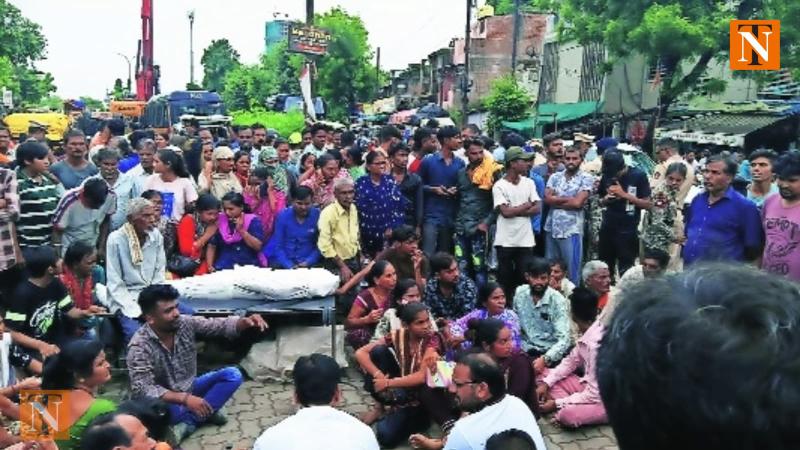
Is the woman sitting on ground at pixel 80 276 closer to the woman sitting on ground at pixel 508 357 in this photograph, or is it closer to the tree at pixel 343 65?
the woman sitting on ground at pixel 508 357

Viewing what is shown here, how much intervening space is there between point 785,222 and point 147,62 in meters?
30.0

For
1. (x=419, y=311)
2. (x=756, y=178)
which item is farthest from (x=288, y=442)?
(x=756, y=178)

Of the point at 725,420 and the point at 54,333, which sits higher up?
the point at 725,420

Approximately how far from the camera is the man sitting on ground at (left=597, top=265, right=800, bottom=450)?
0.85m

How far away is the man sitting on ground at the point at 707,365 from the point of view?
85cm

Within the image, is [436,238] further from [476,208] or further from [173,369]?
[173,369]

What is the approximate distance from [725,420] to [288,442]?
7.70 feet

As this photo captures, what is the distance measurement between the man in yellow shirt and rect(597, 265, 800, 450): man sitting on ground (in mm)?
5589

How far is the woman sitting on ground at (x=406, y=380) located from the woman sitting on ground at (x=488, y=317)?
243 mm

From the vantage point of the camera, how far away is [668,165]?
24.2 feet

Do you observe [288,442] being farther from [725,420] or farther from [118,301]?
[118,301]

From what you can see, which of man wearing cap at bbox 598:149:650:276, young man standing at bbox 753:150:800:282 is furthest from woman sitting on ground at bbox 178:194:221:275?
young man standing at bbox 753:150:800:282

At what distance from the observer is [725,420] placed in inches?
34.0

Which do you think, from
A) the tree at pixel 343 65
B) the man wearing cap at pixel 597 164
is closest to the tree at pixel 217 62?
the tree at pixel 343 65
